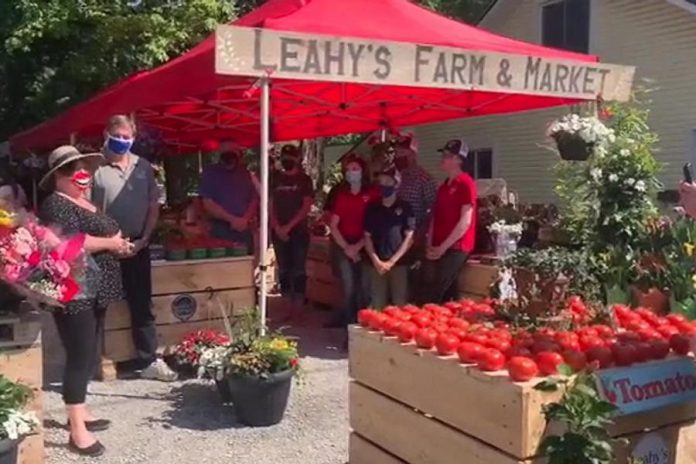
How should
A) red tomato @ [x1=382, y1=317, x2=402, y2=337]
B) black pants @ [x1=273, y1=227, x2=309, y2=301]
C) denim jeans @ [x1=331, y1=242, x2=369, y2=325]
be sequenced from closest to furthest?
red tomato @ [x1=382, y1=317, x2=402, y2=337], denim jeans @ [x1=331, y1=242, x2=369, y2=325], black pants @ [x1=273, y1=227, x2=309, y2=301]

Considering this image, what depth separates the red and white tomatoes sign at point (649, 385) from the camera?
3.32 m

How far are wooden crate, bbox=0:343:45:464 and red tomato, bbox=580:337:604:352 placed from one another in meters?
2.64

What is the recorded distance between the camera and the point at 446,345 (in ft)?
11.9

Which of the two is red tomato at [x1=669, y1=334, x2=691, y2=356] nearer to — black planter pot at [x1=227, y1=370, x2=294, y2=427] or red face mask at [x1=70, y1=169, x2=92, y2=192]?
black planter pot at [x1=227, y1=370, x2=294, y2=427]

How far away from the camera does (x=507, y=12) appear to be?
16516mm

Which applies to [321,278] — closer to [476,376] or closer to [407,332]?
[407,332]

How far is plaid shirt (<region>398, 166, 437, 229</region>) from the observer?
22.8ft

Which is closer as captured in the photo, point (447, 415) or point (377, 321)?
point (447, 415)

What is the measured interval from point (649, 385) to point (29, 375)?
2.94 m

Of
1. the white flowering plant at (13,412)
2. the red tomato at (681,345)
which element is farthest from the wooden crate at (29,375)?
the red tomato at (681,345)

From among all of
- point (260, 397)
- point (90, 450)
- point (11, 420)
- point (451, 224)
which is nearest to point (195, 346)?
point (260, 397)

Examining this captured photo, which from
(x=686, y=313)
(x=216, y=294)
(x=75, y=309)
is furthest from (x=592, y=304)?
(x=216, y=294)

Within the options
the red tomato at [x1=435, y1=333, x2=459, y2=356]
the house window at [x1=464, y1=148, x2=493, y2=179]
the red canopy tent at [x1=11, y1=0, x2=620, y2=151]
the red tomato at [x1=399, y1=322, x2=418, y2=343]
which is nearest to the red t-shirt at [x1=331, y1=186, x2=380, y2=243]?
the red canopy tent at [x1=11, y1=0, x2=620, y2=151]

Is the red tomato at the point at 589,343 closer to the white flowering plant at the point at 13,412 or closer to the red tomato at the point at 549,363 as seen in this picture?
the red tomato at the point at 549,363
